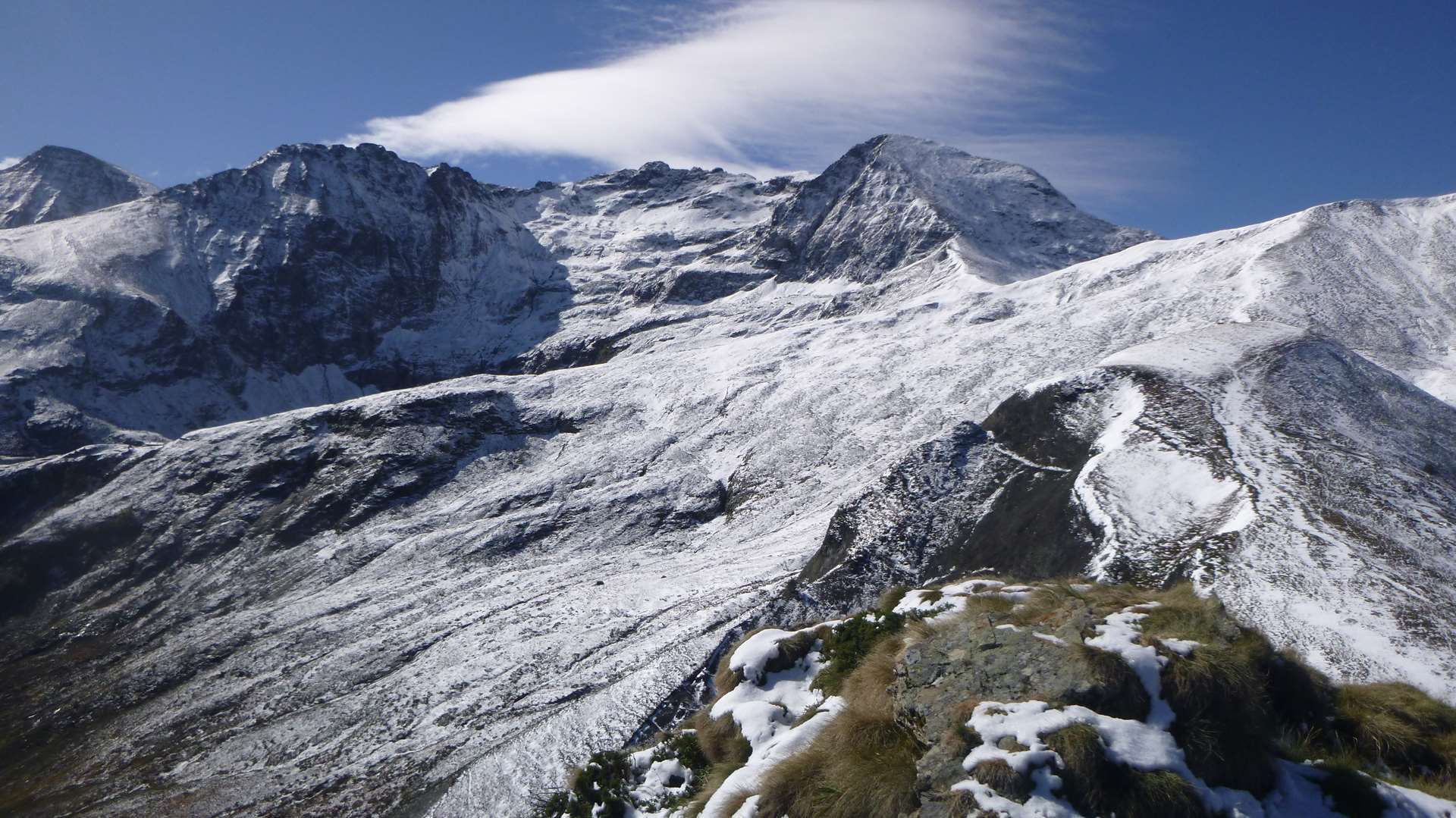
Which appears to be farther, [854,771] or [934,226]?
[934,226]

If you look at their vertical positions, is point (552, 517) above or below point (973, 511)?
below

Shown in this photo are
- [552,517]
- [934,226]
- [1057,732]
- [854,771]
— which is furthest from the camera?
[934,226]

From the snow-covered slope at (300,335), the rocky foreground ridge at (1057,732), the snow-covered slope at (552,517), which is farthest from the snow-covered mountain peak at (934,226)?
the rocky foreground ridge at (1057,732)

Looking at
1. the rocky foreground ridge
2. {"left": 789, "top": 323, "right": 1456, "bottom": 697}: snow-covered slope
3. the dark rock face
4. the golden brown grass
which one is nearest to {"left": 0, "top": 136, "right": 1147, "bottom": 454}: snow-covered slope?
the dark rock face

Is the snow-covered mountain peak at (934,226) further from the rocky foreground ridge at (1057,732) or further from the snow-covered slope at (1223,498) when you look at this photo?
the rocky foreground ridge at (1057,732)

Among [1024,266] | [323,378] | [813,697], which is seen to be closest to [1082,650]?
[813,697]

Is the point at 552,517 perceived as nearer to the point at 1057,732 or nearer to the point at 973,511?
the point at 973,511

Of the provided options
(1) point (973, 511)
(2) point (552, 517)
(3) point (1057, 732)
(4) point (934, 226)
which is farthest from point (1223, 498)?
(4) point (934, 226)

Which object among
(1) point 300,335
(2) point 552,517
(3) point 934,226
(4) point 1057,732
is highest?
(4) point 1057,732
